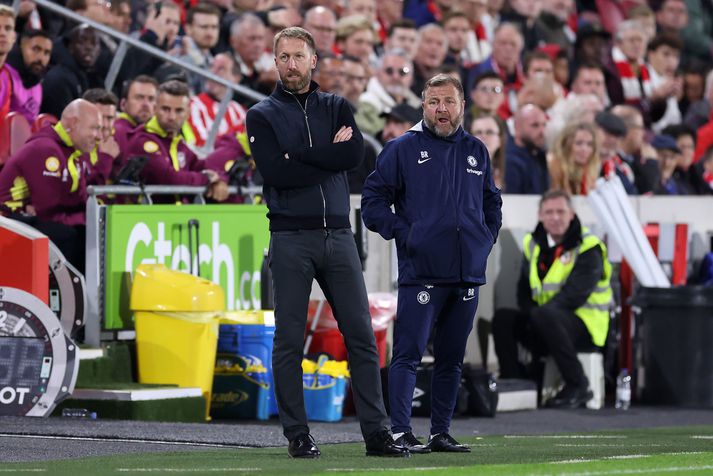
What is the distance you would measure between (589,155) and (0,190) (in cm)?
617

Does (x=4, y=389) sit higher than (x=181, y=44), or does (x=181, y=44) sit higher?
(x=181, y=44)

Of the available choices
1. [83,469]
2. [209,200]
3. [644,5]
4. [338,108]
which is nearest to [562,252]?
[209,200]

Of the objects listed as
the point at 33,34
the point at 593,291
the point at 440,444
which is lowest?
the point at 440,444

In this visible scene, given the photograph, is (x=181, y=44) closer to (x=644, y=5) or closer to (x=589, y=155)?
(x=589, y=155)

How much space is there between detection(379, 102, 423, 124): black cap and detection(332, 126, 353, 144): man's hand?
21.3 ft

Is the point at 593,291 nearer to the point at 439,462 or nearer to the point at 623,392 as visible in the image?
the point at 623,392

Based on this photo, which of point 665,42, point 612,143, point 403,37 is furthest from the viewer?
A: point 665,42

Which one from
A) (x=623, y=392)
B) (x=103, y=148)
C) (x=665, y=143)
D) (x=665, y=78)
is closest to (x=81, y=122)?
(x=103, y=148)

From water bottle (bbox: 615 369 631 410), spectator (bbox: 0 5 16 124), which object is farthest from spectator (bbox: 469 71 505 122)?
spectator (bbox: 0 5 16 124)

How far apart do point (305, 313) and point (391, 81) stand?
26.8ft

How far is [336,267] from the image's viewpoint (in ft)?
29.2

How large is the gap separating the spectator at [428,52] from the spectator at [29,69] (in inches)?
204

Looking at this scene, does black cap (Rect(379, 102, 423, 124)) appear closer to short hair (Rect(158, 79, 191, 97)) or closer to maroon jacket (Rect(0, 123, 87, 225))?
short hair (Rect(158, 79, 191, 97))

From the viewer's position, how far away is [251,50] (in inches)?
649
